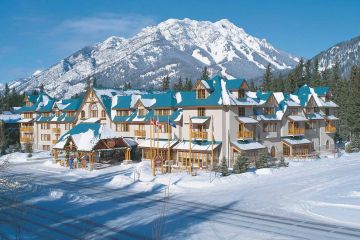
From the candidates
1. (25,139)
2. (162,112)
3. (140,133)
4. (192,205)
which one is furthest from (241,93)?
(25,139)

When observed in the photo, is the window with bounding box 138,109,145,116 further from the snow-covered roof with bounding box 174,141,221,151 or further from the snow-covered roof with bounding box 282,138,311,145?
the snow-covered roof with bounding box 282,138,311,145

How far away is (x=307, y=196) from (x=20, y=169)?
35.3 metres

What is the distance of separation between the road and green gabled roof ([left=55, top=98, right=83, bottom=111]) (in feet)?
110

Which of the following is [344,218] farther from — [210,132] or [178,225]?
[210,132]

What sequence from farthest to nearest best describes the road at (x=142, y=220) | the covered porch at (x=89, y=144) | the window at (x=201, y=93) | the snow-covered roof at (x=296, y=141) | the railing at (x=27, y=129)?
the railing at (x=27, y=129), the snow-covered roof at (x=296, y=141), the covered porch at (x=89, y=144), the window at (x=201, y=93), the road at (x=142, y=220)

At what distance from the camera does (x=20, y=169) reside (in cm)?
5184

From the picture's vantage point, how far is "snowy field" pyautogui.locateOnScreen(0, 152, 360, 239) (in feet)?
74.6

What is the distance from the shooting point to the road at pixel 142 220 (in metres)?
22.2

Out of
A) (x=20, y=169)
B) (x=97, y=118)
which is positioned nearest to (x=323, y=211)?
(x=20, y=169)

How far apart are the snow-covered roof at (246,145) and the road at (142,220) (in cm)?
1497

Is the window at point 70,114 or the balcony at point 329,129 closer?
the balcony at point 329,129

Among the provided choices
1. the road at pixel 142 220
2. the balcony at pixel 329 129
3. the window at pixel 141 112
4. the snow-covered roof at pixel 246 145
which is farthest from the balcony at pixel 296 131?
the road at pixel 142 220

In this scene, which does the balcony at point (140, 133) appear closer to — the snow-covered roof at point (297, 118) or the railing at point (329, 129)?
the snow-covered roof at point (297, 118)

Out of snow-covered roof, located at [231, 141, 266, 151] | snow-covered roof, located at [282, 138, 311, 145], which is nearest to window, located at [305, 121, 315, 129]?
snow-covered roof, located at [282, 138, 311, 145]
